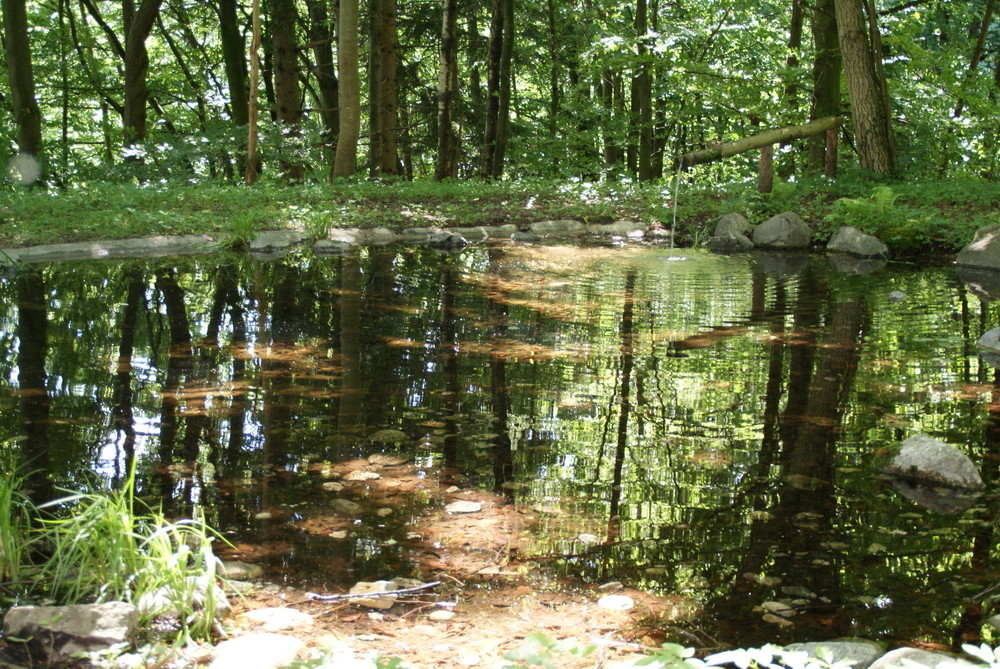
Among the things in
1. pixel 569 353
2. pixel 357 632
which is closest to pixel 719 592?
pixel 357 632

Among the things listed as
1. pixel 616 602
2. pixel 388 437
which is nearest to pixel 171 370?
pixel 388 437

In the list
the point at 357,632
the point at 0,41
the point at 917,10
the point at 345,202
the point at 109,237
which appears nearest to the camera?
the point at 357,632

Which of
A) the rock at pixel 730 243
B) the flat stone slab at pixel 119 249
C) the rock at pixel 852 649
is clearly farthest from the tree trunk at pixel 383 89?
the rock at pixel 852 649

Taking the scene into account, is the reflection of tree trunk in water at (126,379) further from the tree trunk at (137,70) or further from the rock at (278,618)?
the tree trunk at (137,70)

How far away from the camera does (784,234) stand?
37.5 feet

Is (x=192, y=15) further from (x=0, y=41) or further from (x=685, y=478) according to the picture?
(x=685, y=478)

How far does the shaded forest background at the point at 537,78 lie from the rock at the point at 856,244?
2.81m

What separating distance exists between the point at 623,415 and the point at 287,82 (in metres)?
14.6

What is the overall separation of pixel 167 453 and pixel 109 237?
763 centimetres

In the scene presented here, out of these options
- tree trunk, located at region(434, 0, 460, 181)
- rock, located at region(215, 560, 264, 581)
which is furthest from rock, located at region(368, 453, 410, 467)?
tree trunk, located at region(434, 0, 460, 181)

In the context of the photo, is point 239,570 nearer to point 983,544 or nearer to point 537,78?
point 983,544

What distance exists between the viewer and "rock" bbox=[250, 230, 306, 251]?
10711mm

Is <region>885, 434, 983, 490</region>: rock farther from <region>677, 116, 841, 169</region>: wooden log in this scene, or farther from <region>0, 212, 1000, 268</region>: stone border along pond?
<region>677, 116, 841, 169</region>: wooden log

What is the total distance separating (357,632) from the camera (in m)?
2.44
